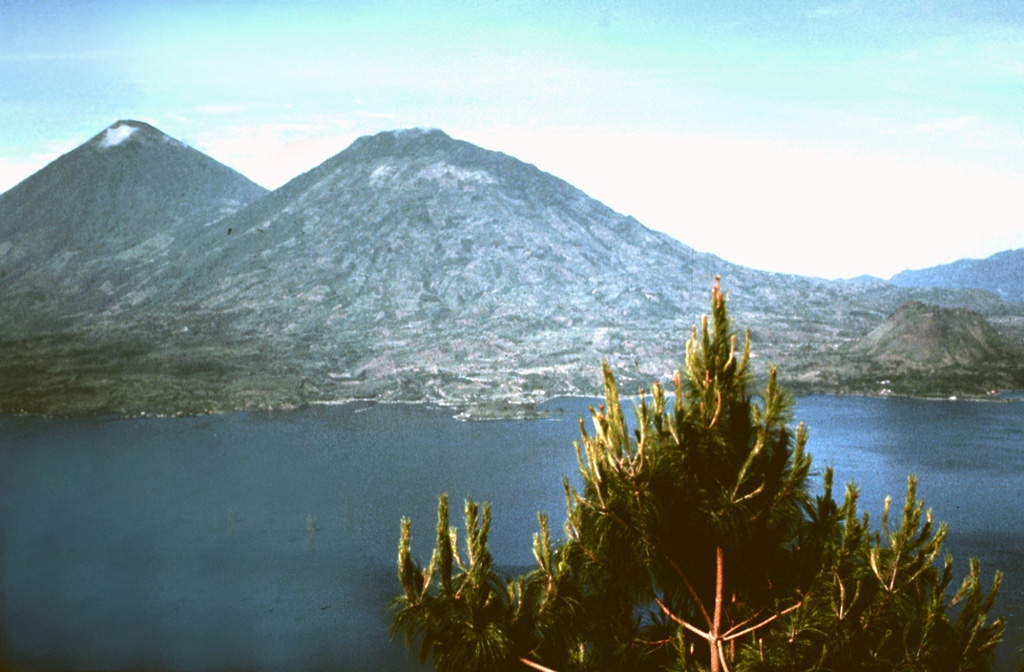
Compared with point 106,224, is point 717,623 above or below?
below

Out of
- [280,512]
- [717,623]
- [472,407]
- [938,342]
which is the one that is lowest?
[280,512]

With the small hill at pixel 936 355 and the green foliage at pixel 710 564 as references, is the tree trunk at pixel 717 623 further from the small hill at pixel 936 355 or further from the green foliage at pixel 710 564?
the small hill at pixel 936 355

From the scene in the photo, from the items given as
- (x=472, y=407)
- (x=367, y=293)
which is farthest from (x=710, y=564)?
(x=367, y=293)

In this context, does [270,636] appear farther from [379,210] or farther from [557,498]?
[379,210]

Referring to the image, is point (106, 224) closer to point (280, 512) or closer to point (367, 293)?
point (367, 293)

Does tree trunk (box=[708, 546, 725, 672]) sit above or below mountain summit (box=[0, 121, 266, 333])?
below

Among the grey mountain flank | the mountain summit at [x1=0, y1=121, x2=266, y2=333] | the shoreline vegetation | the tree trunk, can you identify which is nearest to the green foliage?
the tree trunk

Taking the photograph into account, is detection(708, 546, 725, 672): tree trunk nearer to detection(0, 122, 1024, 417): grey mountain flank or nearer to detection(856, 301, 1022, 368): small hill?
detection(0, 122, 1024, 417): grey mountain flank

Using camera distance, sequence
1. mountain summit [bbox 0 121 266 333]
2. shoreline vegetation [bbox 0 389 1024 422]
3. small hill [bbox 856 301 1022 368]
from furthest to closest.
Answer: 1. mountain summit [bbox 0 121 266 333]
2. small hill [bbox 856 301 1022 368]
3. shoreline vegetation [bbox 0 389 1024 422]
